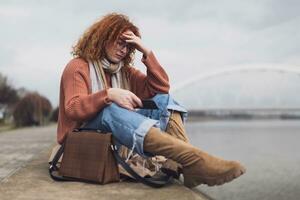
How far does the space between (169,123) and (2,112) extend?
4912 cm

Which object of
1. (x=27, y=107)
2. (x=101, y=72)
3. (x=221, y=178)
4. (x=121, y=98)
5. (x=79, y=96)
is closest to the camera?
(x=221, y=178)

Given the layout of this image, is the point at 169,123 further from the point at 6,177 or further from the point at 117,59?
the point at 6,177

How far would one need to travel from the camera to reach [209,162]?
2.83 metres

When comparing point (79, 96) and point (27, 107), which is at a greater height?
point (27, 107)

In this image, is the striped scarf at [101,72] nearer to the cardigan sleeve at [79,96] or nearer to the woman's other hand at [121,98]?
the cardigan sleeve at [79,96]

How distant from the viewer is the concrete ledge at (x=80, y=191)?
9.15ft

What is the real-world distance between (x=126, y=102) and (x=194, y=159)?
1.67 ft

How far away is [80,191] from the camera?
2900mm

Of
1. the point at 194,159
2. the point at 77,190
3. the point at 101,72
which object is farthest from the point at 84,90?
the point at 194,159

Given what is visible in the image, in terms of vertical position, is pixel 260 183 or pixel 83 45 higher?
pixel 83 45

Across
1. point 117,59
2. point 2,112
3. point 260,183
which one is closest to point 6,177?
point 117,59

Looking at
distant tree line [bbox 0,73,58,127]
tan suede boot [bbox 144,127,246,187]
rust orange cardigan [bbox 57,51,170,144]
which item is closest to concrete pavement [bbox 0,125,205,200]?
tan suede boot [bbox 144,127,246,187]

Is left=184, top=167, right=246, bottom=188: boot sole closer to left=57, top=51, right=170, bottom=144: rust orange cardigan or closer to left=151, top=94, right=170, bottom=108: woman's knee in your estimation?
left=151, top=94, right=170, bottom=108: woman's knee

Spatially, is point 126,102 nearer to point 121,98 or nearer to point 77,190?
point 121,98
